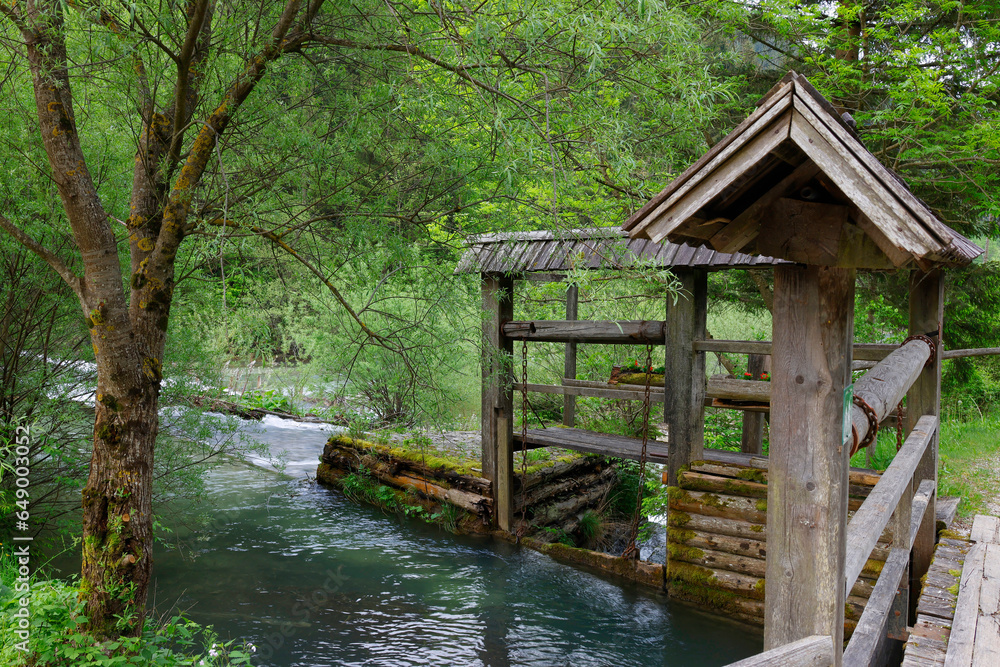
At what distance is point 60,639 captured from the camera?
3.64 meters

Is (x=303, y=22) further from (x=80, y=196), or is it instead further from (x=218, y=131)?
(x=80, y=196)

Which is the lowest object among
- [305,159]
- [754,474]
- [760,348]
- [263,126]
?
[754,474]

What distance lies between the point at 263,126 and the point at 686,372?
407 centimetres

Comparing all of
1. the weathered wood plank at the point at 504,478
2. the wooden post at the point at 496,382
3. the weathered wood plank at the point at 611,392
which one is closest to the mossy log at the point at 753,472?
the weathered wood plank at the point at 611,392

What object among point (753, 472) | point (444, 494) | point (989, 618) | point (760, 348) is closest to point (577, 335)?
point (760, 348)

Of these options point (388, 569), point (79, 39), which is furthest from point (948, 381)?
point (79, 39)

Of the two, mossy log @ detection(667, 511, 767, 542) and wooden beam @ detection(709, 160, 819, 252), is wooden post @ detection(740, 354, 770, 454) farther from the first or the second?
wooden beam @ detection(709, 160, 819, 252)

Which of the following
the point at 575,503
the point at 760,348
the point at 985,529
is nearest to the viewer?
the point at 985,529

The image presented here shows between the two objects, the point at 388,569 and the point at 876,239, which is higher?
the point at 876,239

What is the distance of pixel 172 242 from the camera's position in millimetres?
4355

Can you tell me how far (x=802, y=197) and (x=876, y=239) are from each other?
317 millimetres

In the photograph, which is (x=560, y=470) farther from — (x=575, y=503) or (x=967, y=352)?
(x=967, y=352)

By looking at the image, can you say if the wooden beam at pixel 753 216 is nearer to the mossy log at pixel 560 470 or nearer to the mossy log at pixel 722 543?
the mossy log at pixel 722 543

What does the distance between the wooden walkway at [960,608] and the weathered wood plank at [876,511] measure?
323 mm
